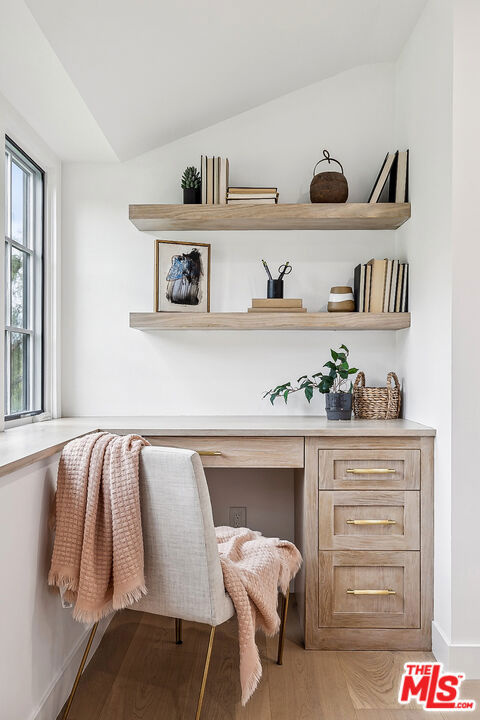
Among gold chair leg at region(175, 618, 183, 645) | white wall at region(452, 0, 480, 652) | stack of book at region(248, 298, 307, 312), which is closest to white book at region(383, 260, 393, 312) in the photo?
stack of book at region(248, 298, 307, 312)

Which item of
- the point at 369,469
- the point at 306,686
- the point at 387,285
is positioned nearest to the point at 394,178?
the point at 387,285

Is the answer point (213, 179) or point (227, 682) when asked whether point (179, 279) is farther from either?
point (227, 682)

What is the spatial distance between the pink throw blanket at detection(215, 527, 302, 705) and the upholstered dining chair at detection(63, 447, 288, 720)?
0.16 ft

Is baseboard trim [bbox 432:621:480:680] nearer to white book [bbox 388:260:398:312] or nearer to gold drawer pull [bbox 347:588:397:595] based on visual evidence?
gold drawer pull [bbox 347:588:397:595]

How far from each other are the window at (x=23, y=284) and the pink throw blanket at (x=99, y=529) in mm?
805

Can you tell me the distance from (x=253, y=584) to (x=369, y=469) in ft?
2.47

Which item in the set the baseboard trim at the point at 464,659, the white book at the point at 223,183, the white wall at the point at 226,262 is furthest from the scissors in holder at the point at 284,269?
the baseboard trim at the point at 464,659

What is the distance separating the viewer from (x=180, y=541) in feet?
5.71

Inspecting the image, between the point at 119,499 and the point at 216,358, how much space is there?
1.36m

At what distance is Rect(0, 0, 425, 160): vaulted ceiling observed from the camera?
6.48ft

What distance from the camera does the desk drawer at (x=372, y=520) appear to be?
7.88 ft

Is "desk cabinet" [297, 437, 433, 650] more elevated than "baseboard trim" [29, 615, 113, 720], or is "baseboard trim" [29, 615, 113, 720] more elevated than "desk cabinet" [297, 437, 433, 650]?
"desk cabinet" [297, 437, 433, 650]

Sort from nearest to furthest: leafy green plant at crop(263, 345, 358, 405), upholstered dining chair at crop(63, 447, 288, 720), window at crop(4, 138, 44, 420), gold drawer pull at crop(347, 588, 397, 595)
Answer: upholstered dining chair at crop(63, 447, 288, 720), gold drawer pull at crop(347, 588, 397, 595), window at crop(4, 138, 44, 420), leafy green plant at crop(263, 345, 358, 405)

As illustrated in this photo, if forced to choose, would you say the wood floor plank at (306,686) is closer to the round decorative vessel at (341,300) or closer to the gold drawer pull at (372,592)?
the gold drawer pull at (372,592)
